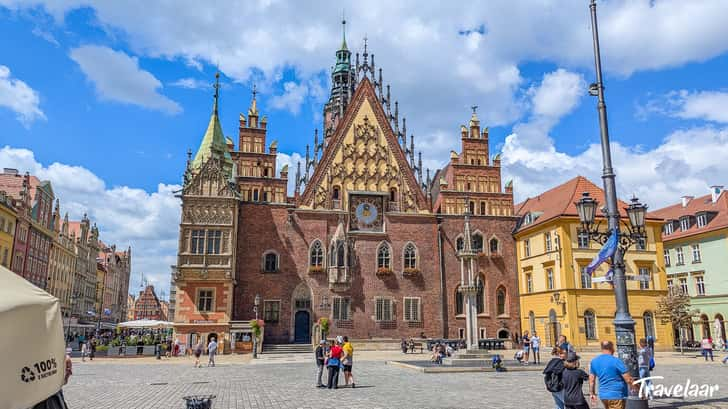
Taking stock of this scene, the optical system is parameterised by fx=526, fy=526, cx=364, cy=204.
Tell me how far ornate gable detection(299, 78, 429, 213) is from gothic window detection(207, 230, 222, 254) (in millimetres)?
7076

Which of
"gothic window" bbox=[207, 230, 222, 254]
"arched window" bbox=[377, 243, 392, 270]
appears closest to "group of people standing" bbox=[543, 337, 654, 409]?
"gothic window" bbox=[207, 230, 222, 254]

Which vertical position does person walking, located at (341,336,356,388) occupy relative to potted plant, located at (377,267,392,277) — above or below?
below

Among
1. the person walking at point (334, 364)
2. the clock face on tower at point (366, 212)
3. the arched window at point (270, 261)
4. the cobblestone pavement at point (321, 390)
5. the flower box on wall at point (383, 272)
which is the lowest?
the cobblestone pavement at point (321, 390)

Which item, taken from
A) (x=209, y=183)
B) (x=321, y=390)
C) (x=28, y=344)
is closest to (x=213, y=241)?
(x=209, y=183)

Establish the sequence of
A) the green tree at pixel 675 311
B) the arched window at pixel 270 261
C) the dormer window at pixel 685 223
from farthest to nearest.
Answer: the dormer window at pixel 685 223 < the arched window at pixel 270 261 < the green tree at pixel 675 311

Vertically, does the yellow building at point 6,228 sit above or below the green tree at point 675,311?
above

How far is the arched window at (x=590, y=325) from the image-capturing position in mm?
37862

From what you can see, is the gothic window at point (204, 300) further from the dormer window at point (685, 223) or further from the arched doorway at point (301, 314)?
the dormer window at point (685, 223)

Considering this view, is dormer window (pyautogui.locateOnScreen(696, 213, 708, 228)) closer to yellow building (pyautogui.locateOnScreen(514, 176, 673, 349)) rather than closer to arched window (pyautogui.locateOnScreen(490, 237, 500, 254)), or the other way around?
yellow building (pyautogui.locateOnScreen(514, 176, 673, 349))

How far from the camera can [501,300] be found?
44.1 meters

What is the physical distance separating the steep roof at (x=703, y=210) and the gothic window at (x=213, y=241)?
35.3 m

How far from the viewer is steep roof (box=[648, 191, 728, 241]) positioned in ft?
146

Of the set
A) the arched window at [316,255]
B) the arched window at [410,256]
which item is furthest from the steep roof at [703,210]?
the arched window at [316,255]

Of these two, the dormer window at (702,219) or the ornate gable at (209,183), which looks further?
the dormer window at (702,219)
